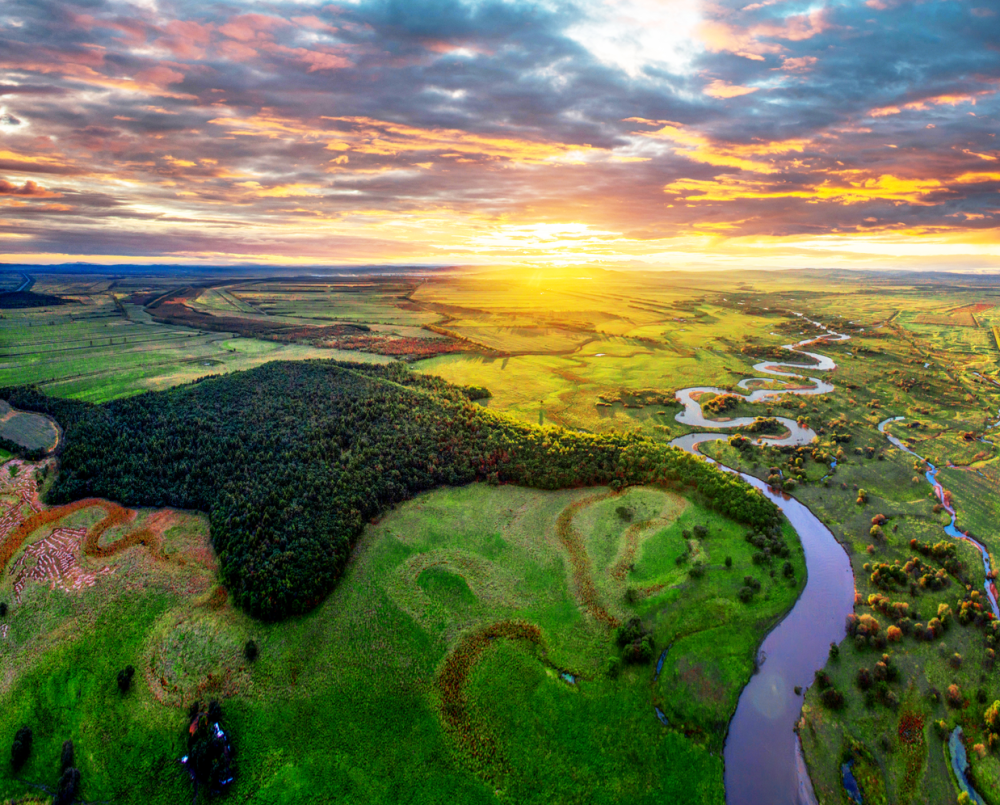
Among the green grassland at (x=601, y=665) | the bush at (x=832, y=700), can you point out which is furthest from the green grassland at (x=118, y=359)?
the bush at (x=832, y=700)

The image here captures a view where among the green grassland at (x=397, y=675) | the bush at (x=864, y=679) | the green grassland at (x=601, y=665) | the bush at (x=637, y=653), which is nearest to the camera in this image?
the green grassland at (x=397, y=675)

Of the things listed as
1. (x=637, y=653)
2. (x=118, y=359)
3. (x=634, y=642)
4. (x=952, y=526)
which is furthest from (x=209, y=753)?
(x=118, y=359)

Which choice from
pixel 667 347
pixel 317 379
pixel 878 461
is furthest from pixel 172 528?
pixel 667 347

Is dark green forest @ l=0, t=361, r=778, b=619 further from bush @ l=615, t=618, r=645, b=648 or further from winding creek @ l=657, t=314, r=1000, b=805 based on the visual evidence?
bush @ l=615, t=618, r=645, b=648

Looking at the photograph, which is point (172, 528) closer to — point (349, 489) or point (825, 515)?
point (349, 489)

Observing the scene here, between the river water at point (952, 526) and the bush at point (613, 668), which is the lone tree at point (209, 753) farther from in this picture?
the river water at point (952, 526)
